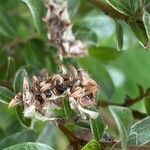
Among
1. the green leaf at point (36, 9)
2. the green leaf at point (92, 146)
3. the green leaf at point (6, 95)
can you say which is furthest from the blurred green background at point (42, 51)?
the green leaf at point (92, 146)

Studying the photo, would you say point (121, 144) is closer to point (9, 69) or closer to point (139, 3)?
point (139, 3)

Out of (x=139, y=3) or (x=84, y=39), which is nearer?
(x=139, y=3)

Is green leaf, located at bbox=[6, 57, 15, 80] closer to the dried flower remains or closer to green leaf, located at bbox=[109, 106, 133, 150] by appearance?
the dried flower remains

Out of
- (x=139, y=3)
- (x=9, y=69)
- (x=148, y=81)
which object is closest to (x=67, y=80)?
(x=139, y=3)

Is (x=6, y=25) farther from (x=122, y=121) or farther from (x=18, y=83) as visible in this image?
(x=122, y=121)

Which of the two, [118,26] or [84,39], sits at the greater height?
[118,26]

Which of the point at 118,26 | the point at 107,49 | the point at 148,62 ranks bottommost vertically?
the point at 148,62

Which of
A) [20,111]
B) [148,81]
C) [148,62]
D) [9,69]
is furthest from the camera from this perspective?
[148,62]

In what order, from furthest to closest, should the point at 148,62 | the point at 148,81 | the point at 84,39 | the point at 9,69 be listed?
the point at 148,62, the point at 148,81, the point at 84,39, the point at 9,69
